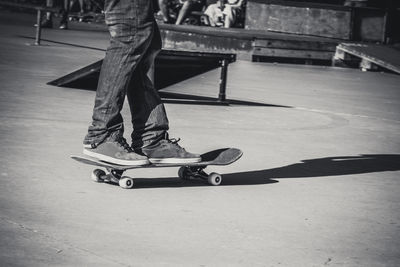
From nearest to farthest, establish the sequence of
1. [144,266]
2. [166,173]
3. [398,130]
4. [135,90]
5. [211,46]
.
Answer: [144,266], [135,90], [166,173], [398,130], [211,46]

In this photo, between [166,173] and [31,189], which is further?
[166,173]

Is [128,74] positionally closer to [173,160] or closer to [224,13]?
[173,160]

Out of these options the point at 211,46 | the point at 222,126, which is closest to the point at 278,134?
the point at 222,126

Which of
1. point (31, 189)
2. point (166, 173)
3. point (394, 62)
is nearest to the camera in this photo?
point (31, 189)

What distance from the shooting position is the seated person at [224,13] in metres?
22.4

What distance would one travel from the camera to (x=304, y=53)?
1661 centimetres

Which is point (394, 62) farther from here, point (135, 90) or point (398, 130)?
point (135, 90)

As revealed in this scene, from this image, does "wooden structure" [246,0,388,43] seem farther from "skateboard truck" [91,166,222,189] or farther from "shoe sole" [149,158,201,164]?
"shoe sole" [149,158,201,164]

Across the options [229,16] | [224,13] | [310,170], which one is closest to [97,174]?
[310,170]

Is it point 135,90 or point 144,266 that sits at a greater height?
point 135,90

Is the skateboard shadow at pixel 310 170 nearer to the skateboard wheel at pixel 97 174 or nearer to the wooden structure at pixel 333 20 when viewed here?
the skateboard wheel at pixel 97 174

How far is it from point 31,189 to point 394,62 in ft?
32.8

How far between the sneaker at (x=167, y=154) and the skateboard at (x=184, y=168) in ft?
0.11

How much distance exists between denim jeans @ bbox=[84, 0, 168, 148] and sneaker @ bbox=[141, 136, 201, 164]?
5 centimetres
